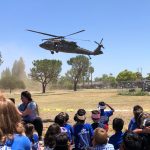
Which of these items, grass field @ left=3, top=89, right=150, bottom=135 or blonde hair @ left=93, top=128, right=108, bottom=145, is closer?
blonde hair @ left=93, top=128, right=108, bottom=145

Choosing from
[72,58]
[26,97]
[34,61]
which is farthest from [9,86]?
[26,97]

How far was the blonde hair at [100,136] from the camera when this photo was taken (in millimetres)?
6195

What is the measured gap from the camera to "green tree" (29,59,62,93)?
343 ft

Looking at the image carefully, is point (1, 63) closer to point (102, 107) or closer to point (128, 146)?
point (102, 107)

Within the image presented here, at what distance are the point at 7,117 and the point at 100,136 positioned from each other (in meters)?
A: 2.30

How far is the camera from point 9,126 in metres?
4.27

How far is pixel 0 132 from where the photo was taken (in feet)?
13.9

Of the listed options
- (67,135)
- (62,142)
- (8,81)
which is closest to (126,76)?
(8,81)

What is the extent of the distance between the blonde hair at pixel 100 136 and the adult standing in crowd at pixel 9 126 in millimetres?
1994

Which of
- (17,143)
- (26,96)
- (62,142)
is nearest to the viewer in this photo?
(17,143)

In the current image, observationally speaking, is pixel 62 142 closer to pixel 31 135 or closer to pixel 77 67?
pixel 31 135

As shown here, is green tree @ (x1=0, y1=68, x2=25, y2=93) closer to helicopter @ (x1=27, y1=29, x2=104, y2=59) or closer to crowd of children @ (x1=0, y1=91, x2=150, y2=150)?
helicopter @ (x1=27, y1=29, x2=104, y2=59)

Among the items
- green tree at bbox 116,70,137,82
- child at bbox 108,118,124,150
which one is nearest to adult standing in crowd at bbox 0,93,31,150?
child at bbox 108,118,124,150

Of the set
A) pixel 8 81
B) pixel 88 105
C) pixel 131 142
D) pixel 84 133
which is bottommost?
pixel 88 105
